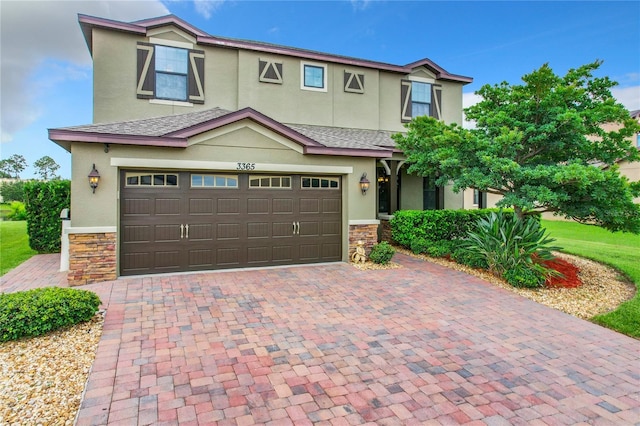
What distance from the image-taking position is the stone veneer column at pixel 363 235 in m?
9.87

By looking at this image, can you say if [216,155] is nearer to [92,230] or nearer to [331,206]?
[92,230]

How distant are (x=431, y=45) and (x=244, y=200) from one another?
15153 millimetres

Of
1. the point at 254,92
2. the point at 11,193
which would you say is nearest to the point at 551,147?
the point at 254,92

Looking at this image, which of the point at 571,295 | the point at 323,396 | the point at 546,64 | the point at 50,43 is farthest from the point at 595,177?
the point at 50,43

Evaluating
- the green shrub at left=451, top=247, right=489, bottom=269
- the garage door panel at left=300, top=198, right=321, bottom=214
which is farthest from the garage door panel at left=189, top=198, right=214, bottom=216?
the green shrub at left=451, top=247, right=489, bottom=269

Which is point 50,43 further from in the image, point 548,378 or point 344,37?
point 548,378

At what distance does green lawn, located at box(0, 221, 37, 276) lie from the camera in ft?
32.9

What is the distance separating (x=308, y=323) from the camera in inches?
217

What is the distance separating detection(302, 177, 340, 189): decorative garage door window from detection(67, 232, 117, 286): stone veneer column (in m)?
4.67

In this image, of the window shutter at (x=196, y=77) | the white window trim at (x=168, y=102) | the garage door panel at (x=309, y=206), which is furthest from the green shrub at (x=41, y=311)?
the window shutter at (x=196, y=77)

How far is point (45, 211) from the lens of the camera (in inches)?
444

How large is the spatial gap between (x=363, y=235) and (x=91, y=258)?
657cm

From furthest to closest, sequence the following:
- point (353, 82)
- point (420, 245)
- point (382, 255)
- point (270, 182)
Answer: point (353, 82)
point (420, 245)
point (382, 255)
point (270, 182)

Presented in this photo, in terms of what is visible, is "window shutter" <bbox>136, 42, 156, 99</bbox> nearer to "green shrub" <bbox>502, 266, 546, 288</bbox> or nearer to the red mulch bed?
"green shrub" <bbox>502, 266, 546, 288</bbox>
